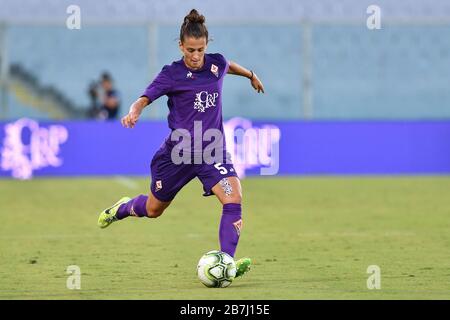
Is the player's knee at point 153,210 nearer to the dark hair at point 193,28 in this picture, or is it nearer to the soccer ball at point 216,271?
the soccer ball at point 216,271

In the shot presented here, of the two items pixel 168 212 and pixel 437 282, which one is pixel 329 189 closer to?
pixel 168 212

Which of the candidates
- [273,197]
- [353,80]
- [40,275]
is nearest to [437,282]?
[40,275]

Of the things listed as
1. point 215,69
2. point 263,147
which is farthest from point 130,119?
point 263,147

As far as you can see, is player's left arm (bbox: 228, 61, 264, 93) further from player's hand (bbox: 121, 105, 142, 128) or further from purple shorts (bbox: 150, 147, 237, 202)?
player's hand (bbox: 121, 105, 142, 128)

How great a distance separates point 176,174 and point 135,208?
3.03ft

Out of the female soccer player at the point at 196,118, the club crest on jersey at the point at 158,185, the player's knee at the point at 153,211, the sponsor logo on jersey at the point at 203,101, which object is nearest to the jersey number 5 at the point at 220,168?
the female soccer player at the point at 196,118

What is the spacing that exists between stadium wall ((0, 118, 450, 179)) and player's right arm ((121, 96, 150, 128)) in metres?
11.3

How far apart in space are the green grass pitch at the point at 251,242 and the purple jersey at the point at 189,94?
125 cm

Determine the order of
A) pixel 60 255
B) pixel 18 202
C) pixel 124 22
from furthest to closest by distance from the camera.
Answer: pixel 124 22 → pixel 18 202 → pixel 60 255

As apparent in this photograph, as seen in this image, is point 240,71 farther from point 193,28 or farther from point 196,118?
point 193,28

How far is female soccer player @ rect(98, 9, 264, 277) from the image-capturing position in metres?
8.80

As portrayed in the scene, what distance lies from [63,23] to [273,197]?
7.53 meters
